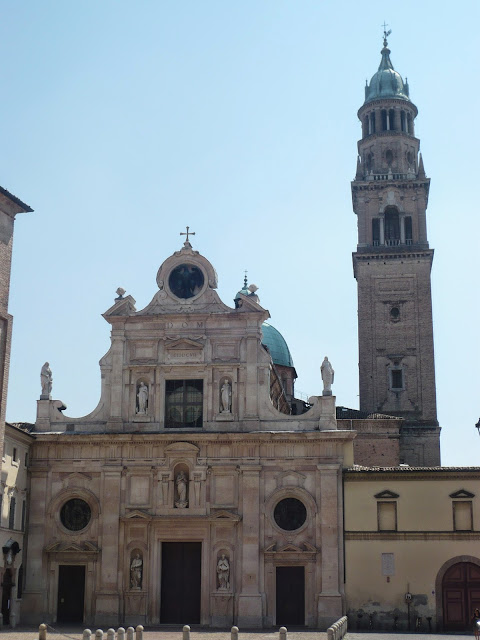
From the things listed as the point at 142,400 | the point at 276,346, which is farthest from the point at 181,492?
the point at 276,346

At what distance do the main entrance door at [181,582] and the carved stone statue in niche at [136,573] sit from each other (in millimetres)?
968

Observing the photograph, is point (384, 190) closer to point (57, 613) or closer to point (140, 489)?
point (140, 489)

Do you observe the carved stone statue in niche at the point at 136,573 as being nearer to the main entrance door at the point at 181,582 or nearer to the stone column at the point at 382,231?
the main entrance door at the point at 181,582

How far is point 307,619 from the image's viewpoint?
38344 mm

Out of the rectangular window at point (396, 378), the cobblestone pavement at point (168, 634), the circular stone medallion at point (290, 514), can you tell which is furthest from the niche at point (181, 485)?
the rectangular window at point (396, 378)

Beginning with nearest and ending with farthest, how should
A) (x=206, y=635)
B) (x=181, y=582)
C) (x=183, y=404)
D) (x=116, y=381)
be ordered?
(x=206, y=635)
(x=181, y=582)
(x=183, y=404)
(x=116, y=381)

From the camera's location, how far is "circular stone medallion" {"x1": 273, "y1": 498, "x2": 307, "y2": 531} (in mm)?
39562

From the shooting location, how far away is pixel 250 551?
3906 centimetres

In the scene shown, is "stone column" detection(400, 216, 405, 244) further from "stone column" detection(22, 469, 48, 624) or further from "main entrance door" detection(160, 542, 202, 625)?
"stone column" detection(22, 469, 48, 624)

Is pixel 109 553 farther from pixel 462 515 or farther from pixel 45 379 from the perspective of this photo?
pixel 462 515

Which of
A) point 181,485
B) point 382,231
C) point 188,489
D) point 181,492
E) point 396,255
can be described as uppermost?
point 382,231

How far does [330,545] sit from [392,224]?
27594 mm

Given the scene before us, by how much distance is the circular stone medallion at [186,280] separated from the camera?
42.6 m

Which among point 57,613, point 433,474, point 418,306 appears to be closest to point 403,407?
point 418,306
